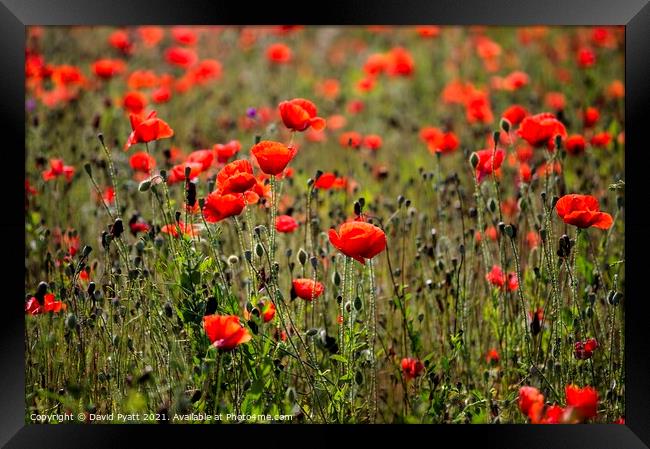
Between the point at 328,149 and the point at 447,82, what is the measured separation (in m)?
1.25


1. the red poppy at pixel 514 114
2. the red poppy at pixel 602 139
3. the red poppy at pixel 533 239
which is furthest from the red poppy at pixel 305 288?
the red poppy at pixel 602 139

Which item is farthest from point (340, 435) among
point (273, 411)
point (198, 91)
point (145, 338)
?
point (198, 91)

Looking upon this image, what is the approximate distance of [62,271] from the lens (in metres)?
3.30

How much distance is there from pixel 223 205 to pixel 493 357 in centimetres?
118

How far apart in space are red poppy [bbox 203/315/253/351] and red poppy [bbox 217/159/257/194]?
376 mm

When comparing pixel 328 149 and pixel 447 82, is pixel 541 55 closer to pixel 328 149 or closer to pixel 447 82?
pixel 447 82

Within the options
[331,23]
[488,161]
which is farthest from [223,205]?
[488,161]

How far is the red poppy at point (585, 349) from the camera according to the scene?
2.85 m

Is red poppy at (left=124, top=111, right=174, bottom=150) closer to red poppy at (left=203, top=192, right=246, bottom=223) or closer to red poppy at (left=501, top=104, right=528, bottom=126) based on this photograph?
red poppy at (left=203, top=192, right=246, bottom=223)

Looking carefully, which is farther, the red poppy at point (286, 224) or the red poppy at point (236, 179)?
the red poppy at point (286, 224)

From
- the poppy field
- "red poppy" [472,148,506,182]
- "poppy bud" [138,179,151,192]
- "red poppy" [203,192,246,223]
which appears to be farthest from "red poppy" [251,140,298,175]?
"red poppy" [472,148,506,182]

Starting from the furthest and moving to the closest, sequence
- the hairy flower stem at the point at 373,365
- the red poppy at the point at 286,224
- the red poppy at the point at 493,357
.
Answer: the red poppy at the point at 493,357 → the red poppy at the point at 286,224 → the hairy flower stem at the point at 373,365

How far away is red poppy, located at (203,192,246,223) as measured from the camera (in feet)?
8.47

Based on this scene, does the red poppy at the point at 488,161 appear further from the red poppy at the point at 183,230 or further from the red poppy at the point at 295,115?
the red poppy at the point at 183,230
